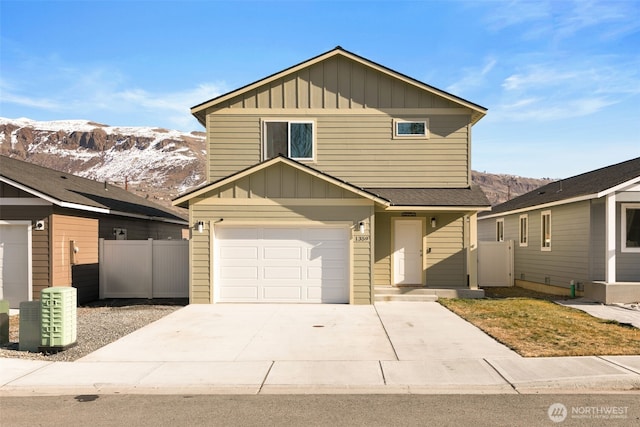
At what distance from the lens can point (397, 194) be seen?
16.2 meters

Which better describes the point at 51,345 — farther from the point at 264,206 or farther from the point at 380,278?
the point at 380,278

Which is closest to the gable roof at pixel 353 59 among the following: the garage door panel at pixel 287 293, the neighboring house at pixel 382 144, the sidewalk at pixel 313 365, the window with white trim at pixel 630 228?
the neighboring house at pixel 382 144

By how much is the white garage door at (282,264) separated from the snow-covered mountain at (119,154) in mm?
117560

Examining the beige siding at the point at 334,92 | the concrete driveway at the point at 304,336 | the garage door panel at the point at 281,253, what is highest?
the beige siding at the point at 334,92

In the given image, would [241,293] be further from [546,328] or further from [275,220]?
[546,328]

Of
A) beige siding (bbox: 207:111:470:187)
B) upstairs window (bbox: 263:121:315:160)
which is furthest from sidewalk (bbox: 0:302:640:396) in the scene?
upstairs window (bbox: 263:121:315:160)

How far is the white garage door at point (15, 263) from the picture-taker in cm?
1435

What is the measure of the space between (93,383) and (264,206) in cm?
808

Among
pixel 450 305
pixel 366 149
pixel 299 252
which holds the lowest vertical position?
pixel 450 305

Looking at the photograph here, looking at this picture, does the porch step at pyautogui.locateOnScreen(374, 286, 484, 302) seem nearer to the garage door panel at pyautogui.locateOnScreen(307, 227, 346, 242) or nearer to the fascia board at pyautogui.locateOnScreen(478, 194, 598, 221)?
the garage door panel at pyautogui.locateOnScreen(307, 227, 346, 242)

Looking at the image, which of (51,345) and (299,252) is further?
(299,252)

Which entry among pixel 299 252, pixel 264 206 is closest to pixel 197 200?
pixel 264 206

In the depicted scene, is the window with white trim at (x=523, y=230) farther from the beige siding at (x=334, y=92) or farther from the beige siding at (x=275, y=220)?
the beige siding at (x=275, y=220)

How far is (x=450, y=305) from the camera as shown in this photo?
1440 cm
